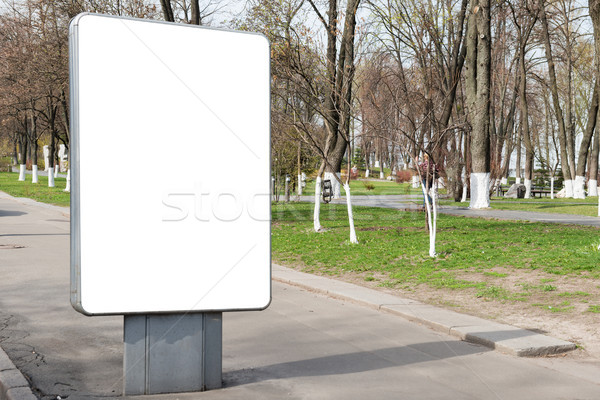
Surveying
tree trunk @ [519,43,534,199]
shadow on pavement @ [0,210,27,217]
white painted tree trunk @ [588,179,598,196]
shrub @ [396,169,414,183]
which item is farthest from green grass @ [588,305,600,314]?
shrub @ [396,169,414,183]

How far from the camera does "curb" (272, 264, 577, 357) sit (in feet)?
22.4

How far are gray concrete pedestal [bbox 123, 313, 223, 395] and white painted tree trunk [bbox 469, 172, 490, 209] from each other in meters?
21.4

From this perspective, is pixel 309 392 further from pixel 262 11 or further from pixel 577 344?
pixel 262 11

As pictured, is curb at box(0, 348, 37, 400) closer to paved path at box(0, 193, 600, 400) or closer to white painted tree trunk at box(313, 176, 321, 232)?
paved path at box(0, 193, 600, 400)

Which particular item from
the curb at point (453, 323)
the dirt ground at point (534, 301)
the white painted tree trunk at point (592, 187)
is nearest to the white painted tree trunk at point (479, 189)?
the dirt ground at point (534, 301)

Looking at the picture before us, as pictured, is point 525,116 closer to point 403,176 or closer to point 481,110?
point 481,110

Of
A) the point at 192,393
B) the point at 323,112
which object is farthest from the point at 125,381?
the point at 323,112

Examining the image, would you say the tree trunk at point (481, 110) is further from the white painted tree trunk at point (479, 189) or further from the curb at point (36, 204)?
the curb at point (36, 204)

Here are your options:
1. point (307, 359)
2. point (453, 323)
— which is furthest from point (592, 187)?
point (307, 359)

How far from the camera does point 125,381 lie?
5090 mm

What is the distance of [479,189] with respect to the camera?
84.0 feet

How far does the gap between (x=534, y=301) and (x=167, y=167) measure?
6.09 meters

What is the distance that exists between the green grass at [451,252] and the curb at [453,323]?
112cm

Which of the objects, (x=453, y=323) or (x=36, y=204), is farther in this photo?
(x=36, y=204)
